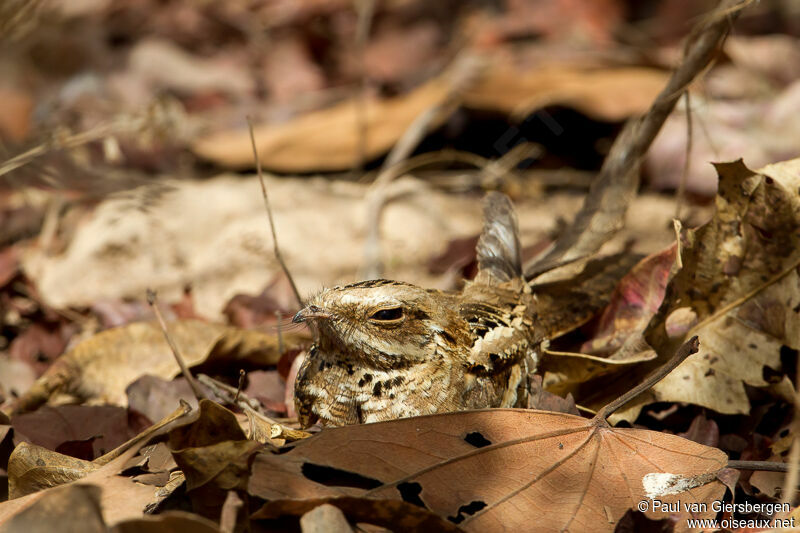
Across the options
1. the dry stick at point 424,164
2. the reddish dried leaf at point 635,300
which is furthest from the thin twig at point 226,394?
the dry stick at point 424,164

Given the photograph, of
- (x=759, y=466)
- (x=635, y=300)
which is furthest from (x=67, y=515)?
(x=635, y=300)

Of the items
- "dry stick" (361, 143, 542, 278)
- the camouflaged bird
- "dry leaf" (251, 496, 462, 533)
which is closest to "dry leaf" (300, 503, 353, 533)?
"dry leaf" (251, 496, 462, 533)

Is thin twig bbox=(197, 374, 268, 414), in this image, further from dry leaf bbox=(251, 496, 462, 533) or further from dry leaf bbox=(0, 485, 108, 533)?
dry leaf bbox=(0, 485, 108, 533)

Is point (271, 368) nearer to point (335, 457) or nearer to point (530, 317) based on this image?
point (530, 317)

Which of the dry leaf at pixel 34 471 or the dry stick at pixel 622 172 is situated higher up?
the dry stick at pixel 622 172

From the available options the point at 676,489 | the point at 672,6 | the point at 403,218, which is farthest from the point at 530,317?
the point at 672,6

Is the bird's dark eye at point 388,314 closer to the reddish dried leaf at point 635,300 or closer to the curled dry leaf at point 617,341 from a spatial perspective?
the curled dry leaf at point 617,341

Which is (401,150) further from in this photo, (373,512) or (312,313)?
(373,512)
